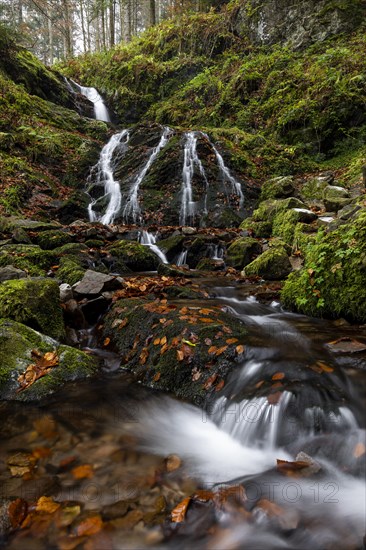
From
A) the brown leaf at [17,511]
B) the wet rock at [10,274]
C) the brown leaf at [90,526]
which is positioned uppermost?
the wet rock at [10,274]

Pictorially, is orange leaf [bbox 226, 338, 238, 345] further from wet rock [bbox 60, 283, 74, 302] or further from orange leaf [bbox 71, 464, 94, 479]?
wet rock [bbox 60, 283, 74, 302]

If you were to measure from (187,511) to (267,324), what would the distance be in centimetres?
278

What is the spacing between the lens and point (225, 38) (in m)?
21.1

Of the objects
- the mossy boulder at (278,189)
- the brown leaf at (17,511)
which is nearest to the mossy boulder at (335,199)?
the mossy boulder at (278,189)

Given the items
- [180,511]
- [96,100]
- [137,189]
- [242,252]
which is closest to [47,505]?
[180,511]

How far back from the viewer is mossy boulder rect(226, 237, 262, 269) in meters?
8.06

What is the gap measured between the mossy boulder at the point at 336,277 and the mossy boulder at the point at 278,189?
6.99 m

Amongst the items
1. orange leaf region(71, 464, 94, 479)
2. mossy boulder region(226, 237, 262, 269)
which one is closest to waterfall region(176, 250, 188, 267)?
mossy boulder region(226, 237, 262, 269)

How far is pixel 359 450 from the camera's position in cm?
248

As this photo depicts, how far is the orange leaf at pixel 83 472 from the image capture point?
2.48 m

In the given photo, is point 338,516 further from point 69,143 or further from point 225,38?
point 225,38

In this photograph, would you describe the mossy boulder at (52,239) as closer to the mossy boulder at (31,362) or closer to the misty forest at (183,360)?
the misty forest at (183,360)

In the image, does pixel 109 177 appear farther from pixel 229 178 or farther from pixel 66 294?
pixel 66 294

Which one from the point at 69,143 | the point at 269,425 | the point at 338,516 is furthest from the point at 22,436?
the point at 69,143
